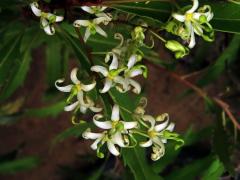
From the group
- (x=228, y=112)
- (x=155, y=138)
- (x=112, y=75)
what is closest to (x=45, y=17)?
(x=112, y=75)

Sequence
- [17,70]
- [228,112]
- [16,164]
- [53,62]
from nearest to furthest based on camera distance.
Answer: [17,70]
[228,112]
[53,62]
[16,164]

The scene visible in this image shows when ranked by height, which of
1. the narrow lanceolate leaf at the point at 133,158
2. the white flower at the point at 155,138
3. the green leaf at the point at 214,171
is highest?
the white flower at the point at 155,138

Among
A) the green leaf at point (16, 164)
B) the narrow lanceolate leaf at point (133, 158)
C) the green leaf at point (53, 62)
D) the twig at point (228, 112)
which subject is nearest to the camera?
the narrow lanceolate leaf at point (133, 158)

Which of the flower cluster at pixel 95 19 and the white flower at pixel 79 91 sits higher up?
the flower cluster at pixel 95 19

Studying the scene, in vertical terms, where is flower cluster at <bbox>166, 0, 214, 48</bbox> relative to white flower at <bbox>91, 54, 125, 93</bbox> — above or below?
above

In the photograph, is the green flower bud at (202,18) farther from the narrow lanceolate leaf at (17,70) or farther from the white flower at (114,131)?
the narrow lanceolate leaf at (17,70)

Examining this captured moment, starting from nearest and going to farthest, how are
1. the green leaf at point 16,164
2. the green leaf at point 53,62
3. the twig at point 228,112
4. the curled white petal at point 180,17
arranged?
the curled white petal at point 180,17, the twig at point 228,112, the green leaf at point 53,62, the green leaf at point 16,164

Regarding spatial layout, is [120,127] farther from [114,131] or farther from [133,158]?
[133,158]

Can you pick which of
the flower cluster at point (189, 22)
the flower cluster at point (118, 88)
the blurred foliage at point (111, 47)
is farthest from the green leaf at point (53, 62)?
the flower cluster at point (189, 22)

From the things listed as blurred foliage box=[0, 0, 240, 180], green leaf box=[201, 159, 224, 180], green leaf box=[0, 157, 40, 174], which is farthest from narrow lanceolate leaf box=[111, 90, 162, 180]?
green leaf box=[0, 157, 40, 174]

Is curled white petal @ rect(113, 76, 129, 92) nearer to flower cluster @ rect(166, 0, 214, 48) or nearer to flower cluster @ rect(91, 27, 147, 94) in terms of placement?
flower cluster @ rect(91, 27, 147, 94)

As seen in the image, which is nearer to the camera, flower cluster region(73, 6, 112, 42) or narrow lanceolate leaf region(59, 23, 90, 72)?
flower cluster region(73, 6, 112, 42)

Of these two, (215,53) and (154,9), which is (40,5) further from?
(215,53)

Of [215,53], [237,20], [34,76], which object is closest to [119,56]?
[237,20]
